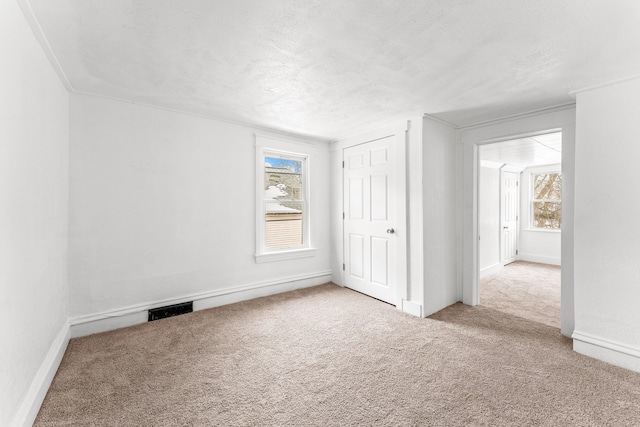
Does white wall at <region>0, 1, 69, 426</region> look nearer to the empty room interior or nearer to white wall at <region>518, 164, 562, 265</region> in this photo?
the empty room interior

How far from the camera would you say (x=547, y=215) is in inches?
249

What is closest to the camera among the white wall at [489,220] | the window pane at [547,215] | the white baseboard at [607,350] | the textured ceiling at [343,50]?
the textured ceiling at [343,50]

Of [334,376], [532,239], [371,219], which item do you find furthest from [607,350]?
[532,239]

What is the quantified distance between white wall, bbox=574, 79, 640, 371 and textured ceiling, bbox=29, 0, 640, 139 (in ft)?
0.89

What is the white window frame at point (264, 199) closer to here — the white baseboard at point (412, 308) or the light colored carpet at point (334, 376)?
the light colored carpet at point (334, 376)

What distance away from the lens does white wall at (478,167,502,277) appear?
16.3 ft

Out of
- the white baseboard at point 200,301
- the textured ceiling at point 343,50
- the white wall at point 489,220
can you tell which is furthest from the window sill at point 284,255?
the white wall at point 489,220

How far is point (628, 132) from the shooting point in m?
2.18

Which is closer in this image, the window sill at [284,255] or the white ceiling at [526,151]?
the window sill at [284,255]

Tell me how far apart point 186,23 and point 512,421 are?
300cm

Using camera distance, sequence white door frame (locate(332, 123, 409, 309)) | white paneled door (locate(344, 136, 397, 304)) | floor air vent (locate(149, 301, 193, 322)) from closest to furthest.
→ floor air vent (locate(149, 301, 193, 322)) < white door frame (locate(332, 123, 409, 309)) < white paneled door (locate(344, 136, 397, 304))

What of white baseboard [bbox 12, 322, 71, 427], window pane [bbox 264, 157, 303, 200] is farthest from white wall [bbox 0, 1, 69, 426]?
window pane [bbox 264, 157, 303, 200]

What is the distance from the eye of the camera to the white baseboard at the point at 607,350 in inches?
84.4

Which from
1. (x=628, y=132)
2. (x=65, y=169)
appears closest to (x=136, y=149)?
(x=65, y=169)
